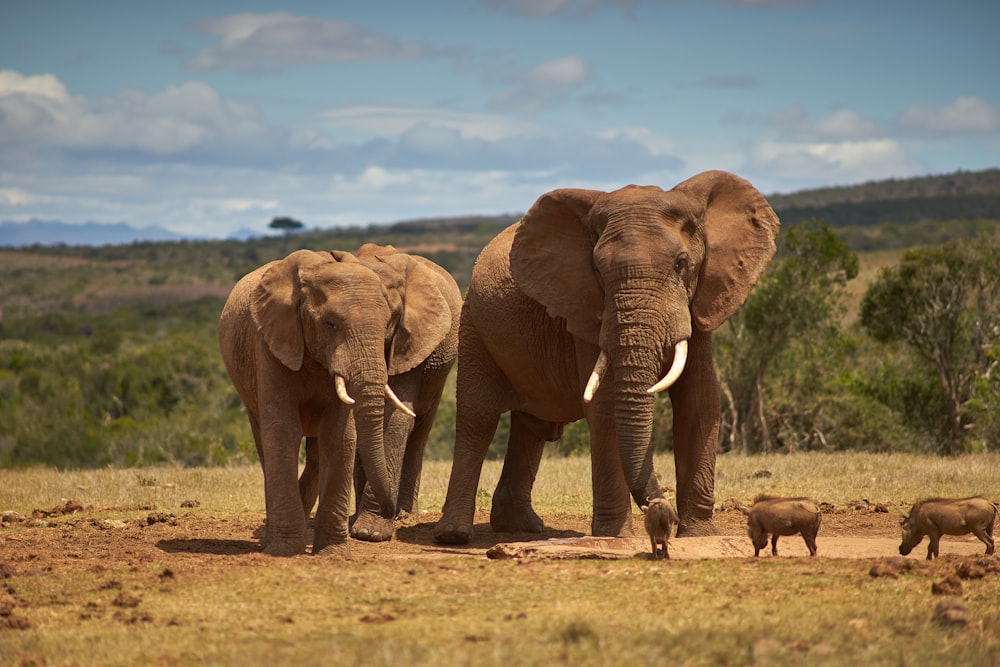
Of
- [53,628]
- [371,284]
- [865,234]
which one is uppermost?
[865,234]

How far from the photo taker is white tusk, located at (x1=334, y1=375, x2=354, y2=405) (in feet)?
34.0

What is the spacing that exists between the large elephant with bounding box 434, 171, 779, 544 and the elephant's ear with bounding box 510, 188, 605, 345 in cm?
1

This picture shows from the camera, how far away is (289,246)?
111938 mm

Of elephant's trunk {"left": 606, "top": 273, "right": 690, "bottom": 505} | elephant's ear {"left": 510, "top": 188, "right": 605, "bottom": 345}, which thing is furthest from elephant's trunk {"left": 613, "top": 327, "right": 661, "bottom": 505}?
elephant's ear {"left": 510, "top": 188, "right": 605, "bottom": 345}

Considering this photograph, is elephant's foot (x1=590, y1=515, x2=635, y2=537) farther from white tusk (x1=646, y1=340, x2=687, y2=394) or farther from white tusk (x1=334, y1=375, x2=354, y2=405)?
white tusk (x1=334, y1=375, x2=354, y2=405)

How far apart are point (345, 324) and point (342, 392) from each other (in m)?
0.55

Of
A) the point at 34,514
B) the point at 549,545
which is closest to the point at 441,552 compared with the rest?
the point at 549,545

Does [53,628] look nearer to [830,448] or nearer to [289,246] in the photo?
[830,448]

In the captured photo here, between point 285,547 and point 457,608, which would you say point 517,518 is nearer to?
point 285,547

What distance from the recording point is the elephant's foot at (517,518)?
44.0ft

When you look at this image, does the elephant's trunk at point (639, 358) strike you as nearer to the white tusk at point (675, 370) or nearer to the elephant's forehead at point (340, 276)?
the white tusk at point (675, 370)

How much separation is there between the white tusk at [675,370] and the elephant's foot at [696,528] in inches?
65.0

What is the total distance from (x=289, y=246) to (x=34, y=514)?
99.0m

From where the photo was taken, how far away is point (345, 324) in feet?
34.8
